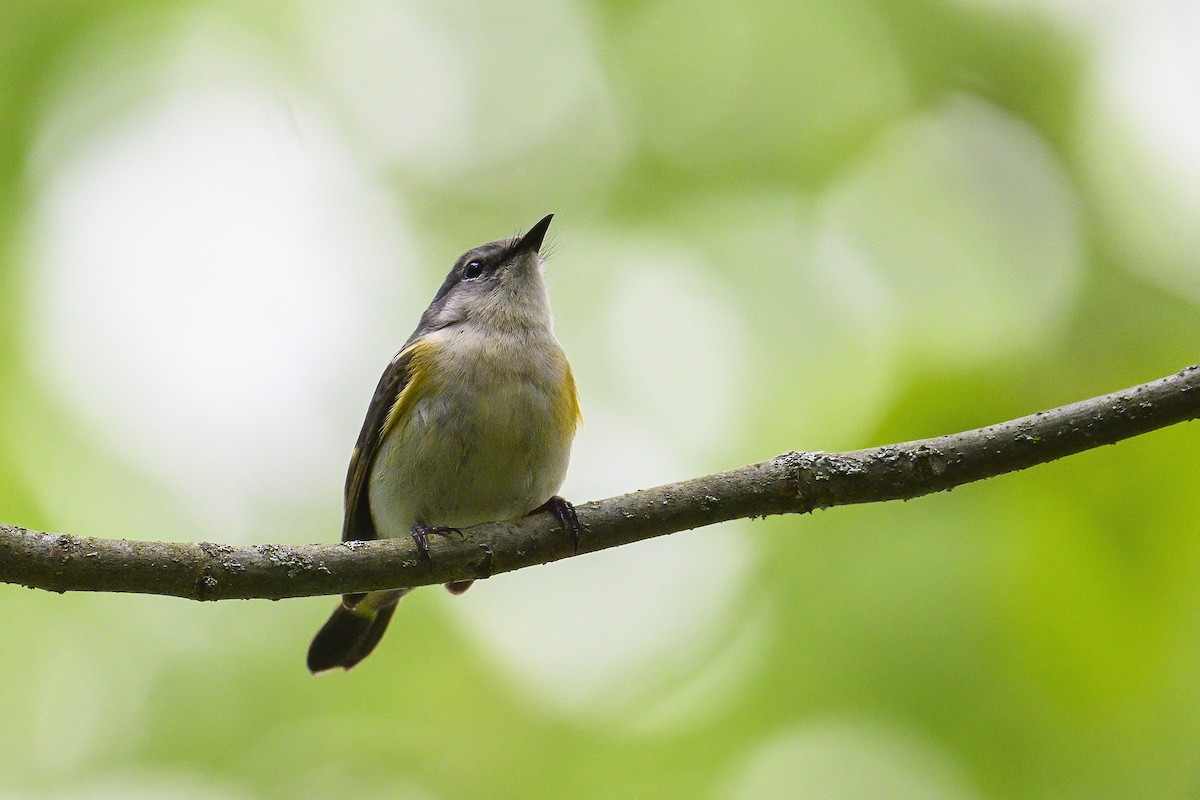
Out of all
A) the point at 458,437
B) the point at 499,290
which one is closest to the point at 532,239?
the point at 499,290

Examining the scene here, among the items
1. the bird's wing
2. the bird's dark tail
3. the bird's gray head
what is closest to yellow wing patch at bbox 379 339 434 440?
the bird's wing

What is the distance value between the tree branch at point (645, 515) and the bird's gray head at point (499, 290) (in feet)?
5.78

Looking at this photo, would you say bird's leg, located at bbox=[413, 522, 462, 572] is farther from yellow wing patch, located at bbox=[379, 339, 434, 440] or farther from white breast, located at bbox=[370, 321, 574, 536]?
yellow wing patch, located at bbox=[379, 339, 434, 440]

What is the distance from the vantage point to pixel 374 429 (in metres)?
4.82

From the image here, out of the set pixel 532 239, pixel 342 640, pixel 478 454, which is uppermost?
pixel 532 239

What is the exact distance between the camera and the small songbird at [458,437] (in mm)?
4340

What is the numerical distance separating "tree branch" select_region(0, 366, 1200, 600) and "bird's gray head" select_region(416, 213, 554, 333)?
176 cm

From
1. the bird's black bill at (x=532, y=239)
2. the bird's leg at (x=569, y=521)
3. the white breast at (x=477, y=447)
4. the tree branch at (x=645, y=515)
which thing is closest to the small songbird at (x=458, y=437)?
the white breast at (x=477, y=447)

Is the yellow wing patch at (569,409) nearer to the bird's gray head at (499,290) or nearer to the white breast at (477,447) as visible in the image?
the white breast at (477,447)

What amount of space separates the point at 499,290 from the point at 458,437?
47.4 inches

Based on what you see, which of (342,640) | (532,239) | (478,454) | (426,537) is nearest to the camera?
(426,537)

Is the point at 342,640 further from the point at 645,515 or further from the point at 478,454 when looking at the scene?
the point at 645,515

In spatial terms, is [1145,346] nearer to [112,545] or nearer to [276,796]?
[112,545]

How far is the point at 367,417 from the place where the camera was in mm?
4980
